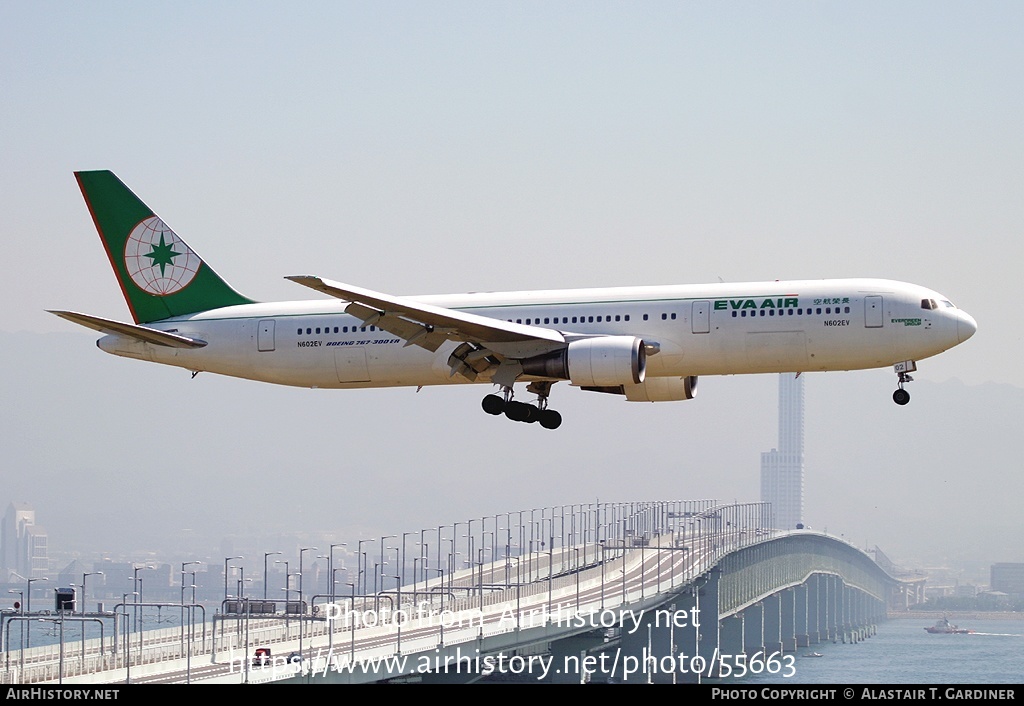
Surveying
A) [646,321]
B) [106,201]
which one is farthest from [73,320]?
[646,321]

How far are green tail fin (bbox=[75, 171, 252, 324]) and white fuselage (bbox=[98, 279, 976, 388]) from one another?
13.6 feet

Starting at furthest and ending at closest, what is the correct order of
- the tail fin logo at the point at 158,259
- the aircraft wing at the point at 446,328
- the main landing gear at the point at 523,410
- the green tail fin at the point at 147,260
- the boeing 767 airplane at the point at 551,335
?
the tail fin logo at the point at 158,259, the green tail fin at the point at 147,260, the main landing gear at the point at 523,410, the boeing 767 airplane at the point at 551,335, the aircraft wing at the point at 446,328

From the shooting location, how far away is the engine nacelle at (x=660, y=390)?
66562mm

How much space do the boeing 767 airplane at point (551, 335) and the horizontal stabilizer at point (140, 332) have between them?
8 cm

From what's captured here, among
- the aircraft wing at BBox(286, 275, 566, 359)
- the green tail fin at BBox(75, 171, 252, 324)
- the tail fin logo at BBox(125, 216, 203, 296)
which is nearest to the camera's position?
the aircraft wing at BBox(286, 275, 566, 359)

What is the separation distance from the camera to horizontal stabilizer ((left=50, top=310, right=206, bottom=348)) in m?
65.4

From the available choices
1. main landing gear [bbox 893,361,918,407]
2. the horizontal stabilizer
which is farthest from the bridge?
main landing gear [bbox 893,361,918,407]

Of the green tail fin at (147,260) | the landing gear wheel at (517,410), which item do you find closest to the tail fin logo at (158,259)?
the green tail fin at (147,260)

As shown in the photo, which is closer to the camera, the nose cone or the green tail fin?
the nose cone

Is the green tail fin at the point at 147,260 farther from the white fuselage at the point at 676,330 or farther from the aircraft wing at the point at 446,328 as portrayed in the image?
the aircraft wing at the point at 446,328

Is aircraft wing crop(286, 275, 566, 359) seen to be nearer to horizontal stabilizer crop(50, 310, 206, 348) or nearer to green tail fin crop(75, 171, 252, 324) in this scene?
horizontal stabilizer crop(50, 310, 206, 348)
